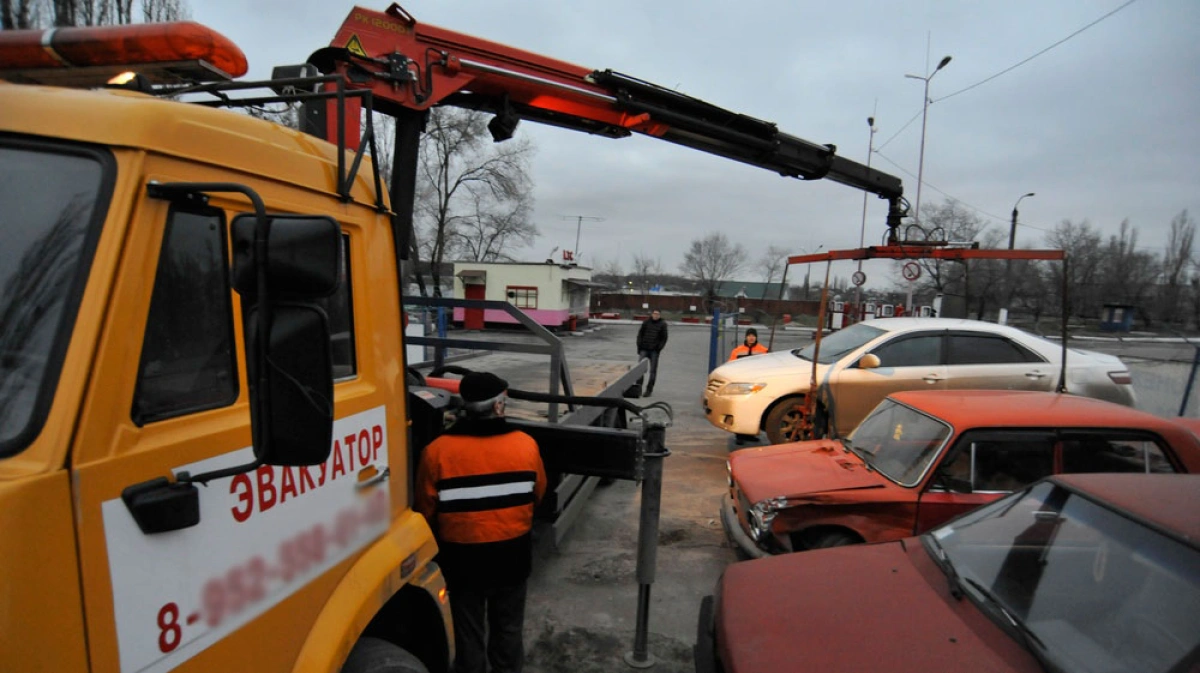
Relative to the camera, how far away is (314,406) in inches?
50.9

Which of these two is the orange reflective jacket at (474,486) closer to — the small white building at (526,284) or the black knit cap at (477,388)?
the black knit cap at (477,388)

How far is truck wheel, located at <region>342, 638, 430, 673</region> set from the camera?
6.25 feet

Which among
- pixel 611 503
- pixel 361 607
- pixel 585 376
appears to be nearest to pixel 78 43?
pixel 361 607

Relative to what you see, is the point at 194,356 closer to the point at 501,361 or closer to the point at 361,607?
the point at 361,607

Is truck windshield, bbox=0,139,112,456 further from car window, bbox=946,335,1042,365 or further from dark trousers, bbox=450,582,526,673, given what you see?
car window, bbox=946,335,1042,365

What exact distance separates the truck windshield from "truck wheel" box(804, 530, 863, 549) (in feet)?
12.7

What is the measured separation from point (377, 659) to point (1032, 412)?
4.09m

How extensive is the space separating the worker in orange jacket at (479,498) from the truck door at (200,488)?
29.4 inches

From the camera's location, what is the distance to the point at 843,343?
798cm

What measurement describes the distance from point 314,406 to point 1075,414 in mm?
4468

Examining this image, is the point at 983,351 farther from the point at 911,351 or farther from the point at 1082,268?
the point at 1082,268

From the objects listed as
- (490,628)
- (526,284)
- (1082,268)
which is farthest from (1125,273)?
(490,628)

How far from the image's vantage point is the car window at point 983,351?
7.25 metres

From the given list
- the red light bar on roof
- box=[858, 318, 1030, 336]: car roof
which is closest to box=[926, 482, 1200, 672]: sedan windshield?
the red light bar on roof
